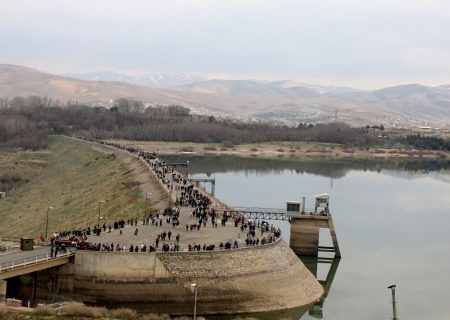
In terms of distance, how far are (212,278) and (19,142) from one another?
421 feet

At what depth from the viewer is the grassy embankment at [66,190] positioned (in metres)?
75.4

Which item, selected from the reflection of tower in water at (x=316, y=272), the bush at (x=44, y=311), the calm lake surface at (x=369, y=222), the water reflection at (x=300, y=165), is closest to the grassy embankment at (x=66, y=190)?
the calm lake surface at (x=369, y=222)

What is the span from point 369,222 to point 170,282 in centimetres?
4659

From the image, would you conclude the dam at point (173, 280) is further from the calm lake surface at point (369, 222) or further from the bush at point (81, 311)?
the bush at point (81, 311)

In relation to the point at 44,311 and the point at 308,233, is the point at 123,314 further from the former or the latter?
the point at 308,233

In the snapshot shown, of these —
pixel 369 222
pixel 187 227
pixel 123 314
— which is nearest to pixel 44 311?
pixel 123 314

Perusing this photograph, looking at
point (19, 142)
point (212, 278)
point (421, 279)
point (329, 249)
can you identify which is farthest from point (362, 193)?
point (19, 142)

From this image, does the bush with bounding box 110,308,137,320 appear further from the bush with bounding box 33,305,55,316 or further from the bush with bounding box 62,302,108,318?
the bush with bounding box 33,305,55,316

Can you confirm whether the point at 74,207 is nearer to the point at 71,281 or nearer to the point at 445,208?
the point at 71,281

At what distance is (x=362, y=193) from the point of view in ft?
370

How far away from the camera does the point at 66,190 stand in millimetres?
102250

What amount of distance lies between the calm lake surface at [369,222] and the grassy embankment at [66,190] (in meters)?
15.6

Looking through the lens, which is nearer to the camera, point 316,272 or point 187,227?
point 187,227

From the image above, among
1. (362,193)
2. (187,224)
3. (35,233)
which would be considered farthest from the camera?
(362,193)
